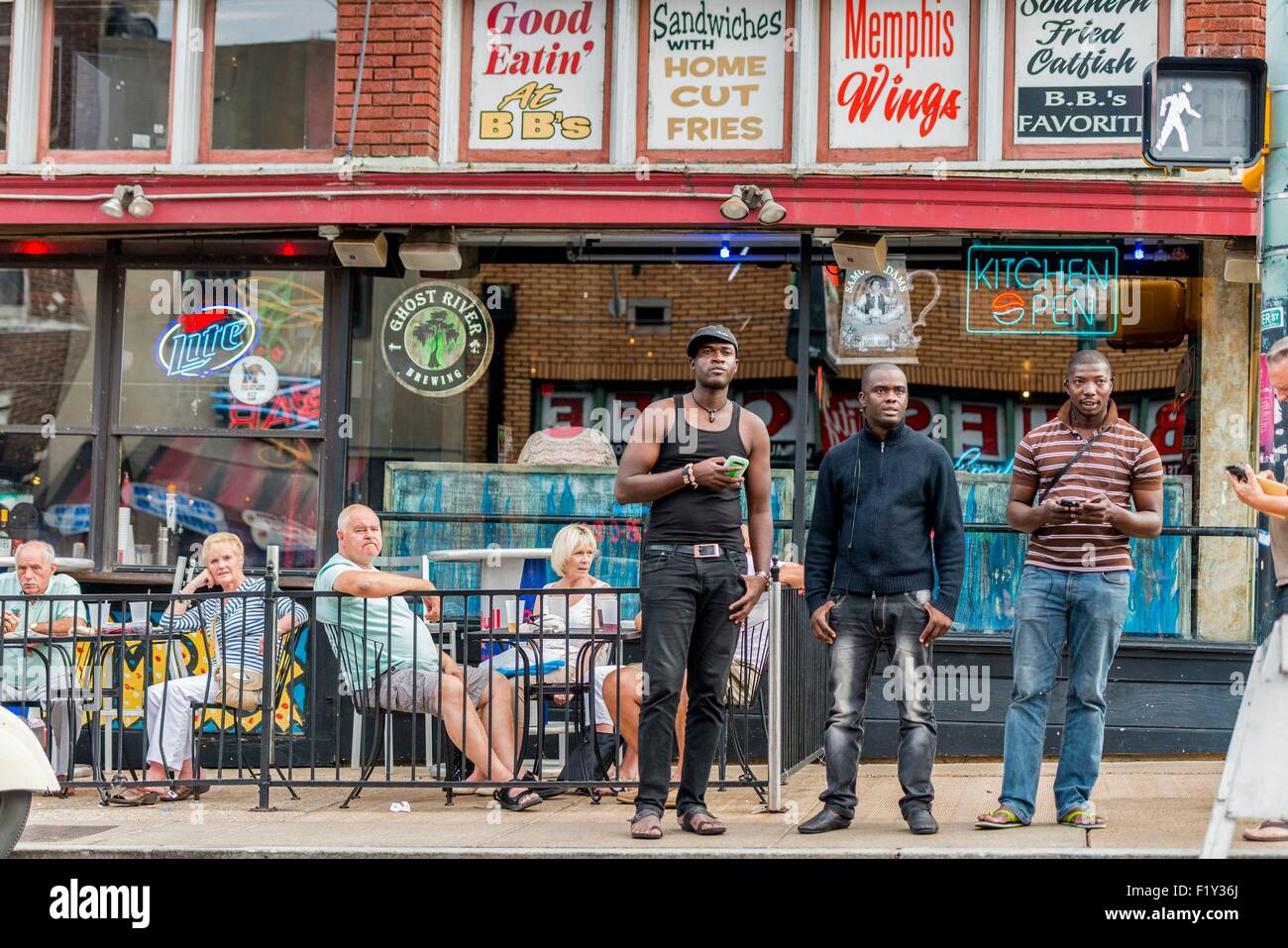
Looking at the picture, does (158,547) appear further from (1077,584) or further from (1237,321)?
(1237,321)

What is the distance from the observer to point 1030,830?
22.3 ft

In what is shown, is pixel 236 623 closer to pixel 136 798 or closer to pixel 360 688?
pixel 360 688

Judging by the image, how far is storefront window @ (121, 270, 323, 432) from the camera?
34.4 feet

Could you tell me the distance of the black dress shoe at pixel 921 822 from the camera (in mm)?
6789

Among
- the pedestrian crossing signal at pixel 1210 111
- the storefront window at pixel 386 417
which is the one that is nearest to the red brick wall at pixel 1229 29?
the pedestrian crossing signal at pixel 1210 111

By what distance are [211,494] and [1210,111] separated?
21.6 feet

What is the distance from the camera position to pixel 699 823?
6875 mm

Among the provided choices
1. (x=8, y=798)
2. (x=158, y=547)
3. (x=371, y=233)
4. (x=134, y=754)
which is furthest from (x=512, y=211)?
(x=8, y=798)

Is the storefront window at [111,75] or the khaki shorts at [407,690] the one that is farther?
the storefront window at [111,75]

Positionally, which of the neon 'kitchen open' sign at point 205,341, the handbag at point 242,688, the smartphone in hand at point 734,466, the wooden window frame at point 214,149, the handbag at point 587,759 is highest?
the wooden window frame at point 214,149

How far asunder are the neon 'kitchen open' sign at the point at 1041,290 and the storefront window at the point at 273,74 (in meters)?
4.29

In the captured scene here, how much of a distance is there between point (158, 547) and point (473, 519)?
6.79ft

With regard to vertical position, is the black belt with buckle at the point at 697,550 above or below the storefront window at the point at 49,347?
below

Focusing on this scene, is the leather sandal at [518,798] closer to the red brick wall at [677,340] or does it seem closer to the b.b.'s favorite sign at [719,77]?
the red brick wall at [677,340]
